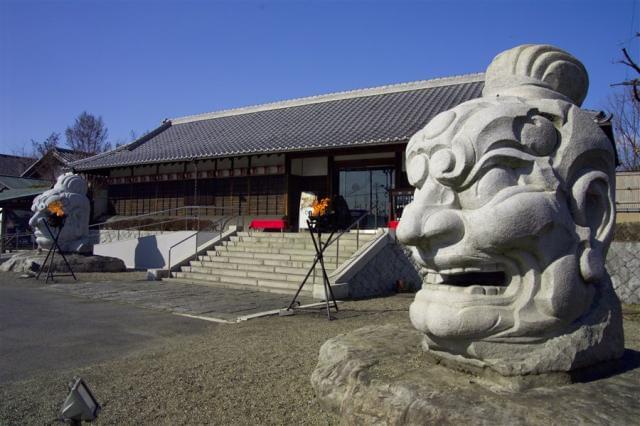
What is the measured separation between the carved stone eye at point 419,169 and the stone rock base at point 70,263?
14642 millimetres

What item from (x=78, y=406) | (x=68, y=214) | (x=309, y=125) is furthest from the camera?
(x=309, y=125)

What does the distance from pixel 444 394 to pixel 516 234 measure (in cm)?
113

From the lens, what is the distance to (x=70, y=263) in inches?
606

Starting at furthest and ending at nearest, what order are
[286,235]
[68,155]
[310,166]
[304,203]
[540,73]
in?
1. [68,155]
2. [310,166]
3. [304,203]
4. [286,235]
5. [540,73]

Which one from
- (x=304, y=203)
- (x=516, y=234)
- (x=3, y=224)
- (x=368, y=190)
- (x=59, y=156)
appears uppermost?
(x=59, y=156)

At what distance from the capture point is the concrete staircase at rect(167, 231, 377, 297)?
39.5 ft

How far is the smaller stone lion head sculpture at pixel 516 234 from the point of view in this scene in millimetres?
3189

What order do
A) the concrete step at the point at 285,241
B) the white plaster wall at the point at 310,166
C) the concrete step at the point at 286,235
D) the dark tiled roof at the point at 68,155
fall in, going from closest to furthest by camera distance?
the concrete step at the point at 285,241 → the concrete step at the point at 286,235 → the white plaster wall at the point at 310,166 → the dark tiled roof at the point at 68,155

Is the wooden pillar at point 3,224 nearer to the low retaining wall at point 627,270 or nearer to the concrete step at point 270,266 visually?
the concrete step at point 270,266

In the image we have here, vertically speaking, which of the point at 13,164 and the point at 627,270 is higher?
the point at 13,164

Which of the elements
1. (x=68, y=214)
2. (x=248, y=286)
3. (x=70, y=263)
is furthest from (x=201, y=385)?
(x=68, y=214)

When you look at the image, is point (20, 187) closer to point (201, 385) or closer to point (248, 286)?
point (248, 286)

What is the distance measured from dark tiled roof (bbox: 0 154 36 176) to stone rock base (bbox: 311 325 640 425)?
4251 cm

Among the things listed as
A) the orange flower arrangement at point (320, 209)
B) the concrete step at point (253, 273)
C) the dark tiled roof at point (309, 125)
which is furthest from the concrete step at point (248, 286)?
the dark tiled roof at point (309, 125)
